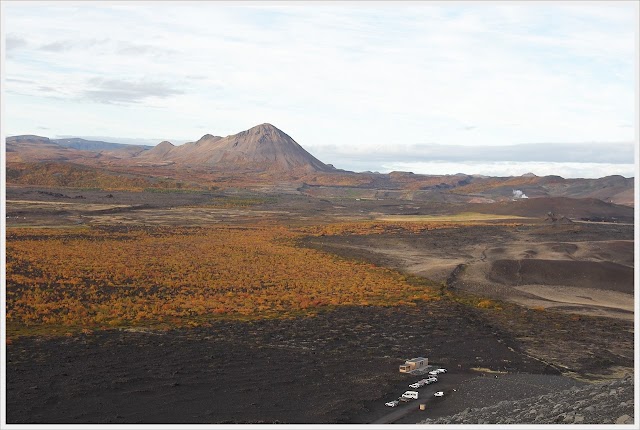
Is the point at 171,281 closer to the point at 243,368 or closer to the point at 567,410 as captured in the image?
the point at 243,368

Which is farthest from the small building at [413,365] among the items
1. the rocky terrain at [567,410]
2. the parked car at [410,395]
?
the rocky terrain at [567,410]

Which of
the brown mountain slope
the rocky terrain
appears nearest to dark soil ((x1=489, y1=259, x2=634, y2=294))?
the rocky terrain

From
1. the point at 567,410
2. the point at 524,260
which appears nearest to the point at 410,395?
the point at 567,410

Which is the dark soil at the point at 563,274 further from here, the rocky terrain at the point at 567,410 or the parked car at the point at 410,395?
the rocky terrain at the point at 567,410

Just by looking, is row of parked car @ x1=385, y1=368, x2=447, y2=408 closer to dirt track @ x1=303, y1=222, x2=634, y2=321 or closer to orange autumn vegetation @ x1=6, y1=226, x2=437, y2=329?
orange autumn vegetation @ x1=6, y1=226, x2=437, y2=329

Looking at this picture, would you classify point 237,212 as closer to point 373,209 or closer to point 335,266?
point 373,209

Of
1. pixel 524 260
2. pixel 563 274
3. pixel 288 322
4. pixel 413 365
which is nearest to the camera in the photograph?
pixel 413 365

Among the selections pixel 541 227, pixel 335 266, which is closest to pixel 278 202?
pixel 541 227
